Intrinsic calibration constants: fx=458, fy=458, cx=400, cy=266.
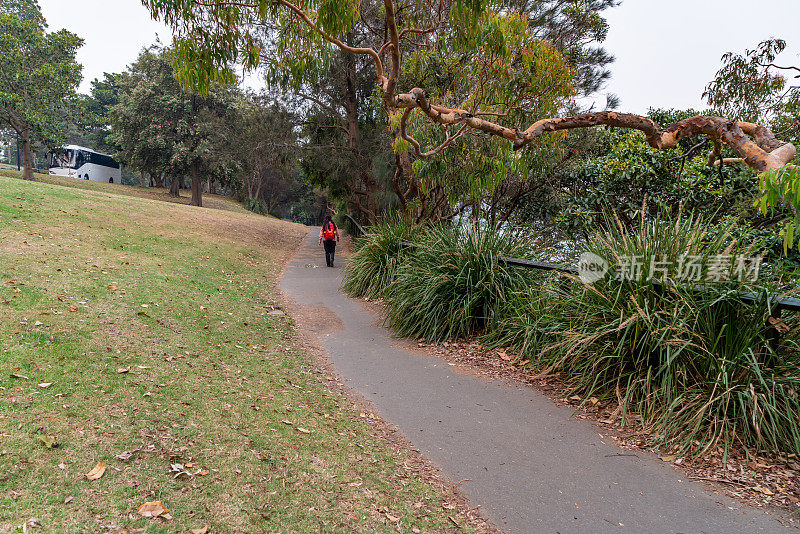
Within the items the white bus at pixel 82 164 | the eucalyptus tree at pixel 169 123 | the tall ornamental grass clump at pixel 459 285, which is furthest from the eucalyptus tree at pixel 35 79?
the tall ornamental grass clump at pixel 459 285

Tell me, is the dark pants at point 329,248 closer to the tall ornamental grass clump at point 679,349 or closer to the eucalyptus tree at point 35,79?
the tall ornamental grass clump at point 679,349

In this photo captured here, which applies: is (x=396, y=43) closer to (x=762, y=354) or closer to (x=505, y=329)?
(x=505, y=329)

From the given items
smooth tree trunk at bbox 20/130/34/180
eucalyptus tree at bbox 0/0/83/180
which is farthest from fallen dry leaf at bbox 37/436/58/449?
smooth tree trunk at bbox 20/130/34/180

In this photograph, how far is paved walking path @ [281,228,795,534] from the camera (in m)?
2.93

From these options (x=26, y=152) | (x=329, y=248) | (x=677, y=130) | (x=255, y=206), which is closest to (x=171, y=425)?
(x=677, y=130)

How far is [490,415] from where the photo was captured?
447 centimetres

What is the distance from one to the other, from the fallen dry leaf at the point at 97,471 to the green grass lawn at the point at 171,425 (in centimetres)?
4

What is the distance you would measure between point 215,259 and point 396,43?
876 cm

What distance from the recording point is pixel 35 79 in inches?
971

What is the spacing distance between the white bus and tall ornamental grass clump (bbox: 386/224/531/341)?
4185cm

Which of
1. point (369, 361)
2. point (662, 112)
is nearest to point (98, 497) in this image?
point (369, 361)

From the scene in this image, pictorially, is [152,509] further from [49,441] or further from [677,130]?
[677,130]

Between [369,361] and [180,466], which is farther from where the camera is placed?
[369,361]

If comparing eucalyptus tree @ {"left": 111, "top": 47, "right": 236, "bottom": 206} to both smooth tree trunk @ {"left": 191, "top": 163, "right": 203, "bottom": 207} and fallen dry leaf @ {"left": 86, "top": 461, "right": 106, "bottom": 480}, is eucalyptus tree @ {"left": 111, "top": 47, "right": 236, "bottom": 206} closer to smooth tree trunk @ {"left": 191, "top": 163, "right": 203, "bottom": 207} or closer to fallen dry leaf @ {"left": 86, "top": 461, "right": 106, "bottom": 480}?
smooth tree trunk @ {"left": 191, "top": 163, "right": 203, "bottom": 207}
